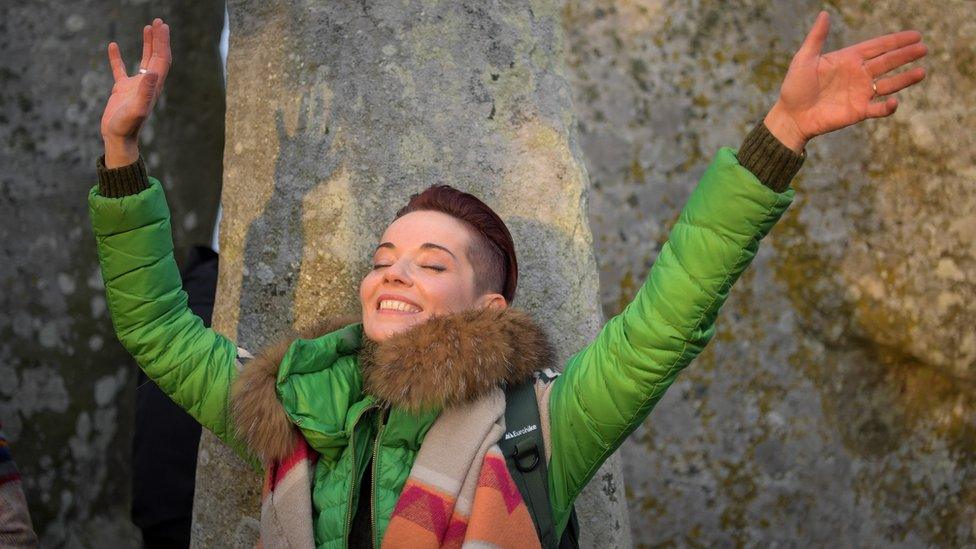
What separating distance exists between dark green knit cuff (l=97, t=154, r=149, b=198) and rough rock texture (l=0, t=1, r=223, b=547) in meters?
1.87

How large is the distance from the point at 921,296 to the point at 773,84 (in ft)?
2.63

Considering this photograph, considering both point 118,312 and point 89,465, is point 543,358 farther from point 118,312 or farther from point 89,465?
point 89,465

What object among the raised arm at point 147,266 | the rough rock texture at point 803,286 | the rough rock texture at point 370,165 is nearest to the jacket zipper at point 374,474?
the raised arm at point 147,266

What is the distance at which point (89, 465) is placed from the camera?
4062mm

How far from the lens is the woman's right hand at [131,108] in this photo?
7.33ft

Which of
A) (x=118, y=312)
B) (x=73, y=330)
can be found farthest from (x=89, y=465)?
(x=118, y=312)

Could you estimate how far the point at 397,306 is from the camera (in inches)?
89.4

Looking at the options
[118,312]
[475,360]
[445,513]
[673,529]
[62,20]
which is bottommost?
[673,529]

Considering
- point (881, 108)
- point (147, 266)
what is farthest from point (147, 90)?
point (881, 108)

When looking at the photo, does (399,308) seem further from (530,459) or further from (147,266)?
(147,266)

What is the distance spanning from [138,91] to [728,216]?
3.74 feet

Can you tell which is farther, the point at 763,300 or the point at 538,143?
the point at 763,300

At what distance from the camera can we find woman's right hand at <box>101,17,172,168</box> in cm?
223

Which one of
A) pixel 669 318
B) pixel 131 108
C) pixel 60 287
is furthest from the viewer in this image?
pixel 60 287
